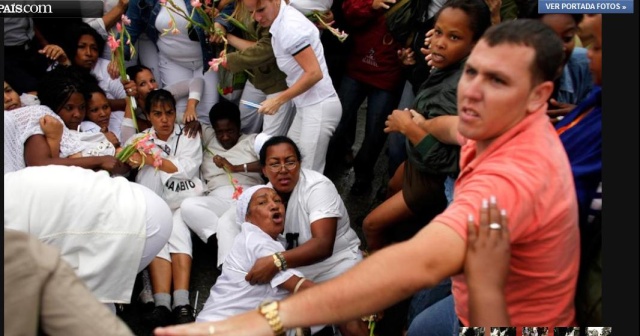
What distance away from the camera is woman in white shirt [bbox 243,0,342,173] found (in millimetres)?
4273

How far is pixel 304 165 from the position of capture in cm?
452

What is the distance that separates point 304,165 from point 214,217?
2.05ft

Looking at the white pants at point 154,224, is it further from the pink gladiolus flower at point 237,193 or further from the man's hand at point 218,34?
the man's hand at point 218,34

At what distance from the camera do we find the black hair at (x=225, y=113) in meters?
4.99

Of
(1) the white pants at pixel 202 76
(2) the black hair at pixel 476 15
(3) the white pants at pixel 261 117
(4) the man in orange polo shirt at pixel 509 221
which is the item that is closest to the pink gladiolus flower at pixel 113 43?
(1) the white pants at pixel 202 76

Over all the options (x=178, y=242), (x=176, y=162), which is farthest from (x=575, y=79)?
(x=176, y=162)

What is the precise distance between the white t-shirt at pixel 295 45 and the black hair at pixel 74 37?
1458 mm

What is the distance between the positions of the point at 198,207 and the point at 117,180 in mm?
1086

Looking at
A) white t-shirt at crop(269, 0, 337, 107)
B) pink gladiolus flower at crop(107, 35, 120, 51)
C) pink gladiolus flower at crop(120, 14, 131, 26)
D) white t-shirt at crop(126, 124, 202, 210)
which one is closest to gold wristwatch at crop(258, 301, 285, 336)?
white t-shirt at crop(269, 0, 337, 107)

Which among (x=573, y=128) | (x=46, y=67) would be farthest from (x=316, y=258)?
(x=46, y=67)

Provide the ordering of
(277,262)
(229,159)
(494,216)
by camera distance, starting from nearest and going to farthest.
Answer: (494,216), (277,262), (229,159)

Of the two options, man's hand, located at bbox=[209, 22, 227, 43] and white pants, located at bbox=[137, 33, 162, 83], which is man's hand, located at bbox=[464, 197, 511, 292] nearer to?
man's hand, located at bbox=[209, 22, 227, 43]

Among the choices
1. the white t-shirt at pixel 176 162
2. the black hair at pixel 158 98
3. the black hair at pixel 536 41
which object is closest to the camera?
the black hair at pixel 536 41

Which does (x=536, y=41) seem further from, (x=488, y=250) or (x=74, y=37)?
(x=74, y=37)
